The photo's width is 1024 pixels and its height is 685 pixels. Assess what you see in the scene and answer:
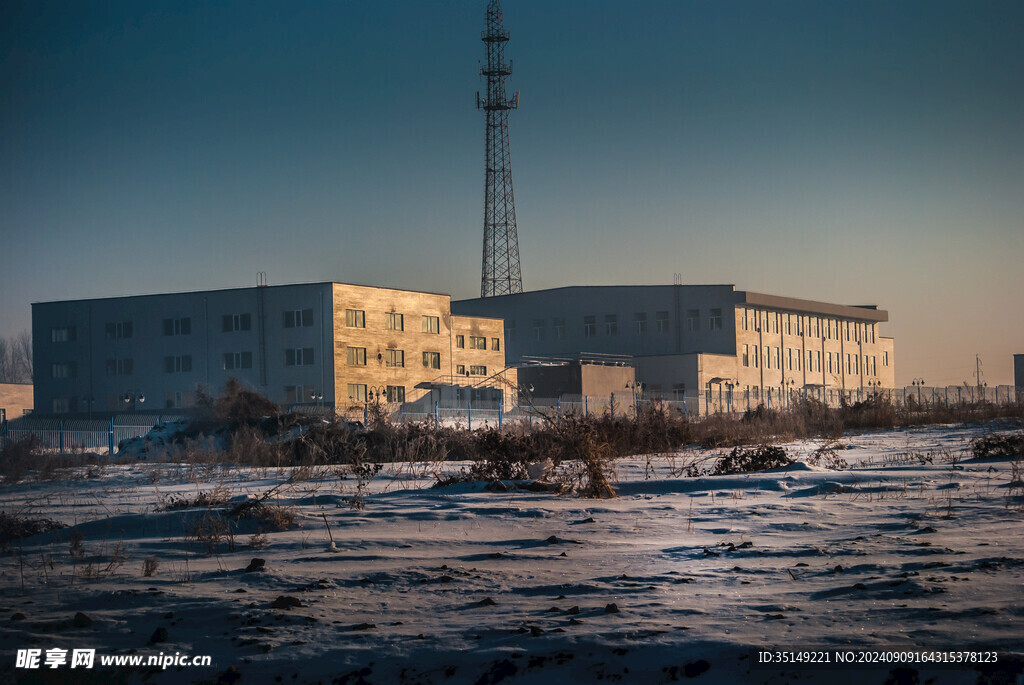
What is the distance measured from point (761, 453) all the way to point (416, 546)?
9.10 meters

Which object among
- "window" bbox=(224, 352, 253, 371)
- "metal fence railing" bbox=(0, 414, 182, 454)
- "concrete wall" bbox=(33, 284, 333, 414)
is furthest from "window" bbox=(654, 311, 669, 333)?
"metal fence railing" bbox=(0, 414, 182, 454)

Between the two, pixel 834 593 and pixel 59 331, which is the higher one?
pixel 59 331

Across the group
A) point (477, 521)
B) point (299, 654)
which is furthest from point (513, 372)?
point (299, 654)

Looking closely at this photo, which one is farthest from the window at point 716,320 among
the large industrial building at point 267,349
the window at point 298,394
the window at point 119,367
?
the window at point 119,367

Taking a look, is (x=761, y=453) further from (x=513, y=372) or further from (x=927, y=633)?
(x=513, y=372)

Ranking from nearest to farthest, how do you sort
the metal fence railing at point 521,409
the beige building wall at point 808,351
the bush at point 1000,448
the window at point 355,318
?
1. the bush at point 1000,448
2. the metal fence railing at point 521,409
3. the window at point 355,318
4. the beige building wall at point 808,351

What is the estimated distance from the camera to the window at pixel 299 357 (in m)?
61.1

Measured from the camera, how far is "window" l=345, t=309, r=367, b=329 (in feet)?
202

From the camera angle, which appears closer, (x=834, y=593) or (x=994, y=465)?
(x=834, y=593)

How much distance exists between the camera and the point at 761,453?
52.6 ft

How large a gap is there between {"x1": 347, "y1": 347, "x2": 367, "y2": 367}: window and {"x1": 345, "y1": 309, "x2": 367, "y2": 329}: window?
1.41 m

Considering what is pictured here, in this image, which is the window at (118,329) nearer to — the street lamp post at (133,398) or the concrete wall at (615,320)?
the street lamp post at (133,398)

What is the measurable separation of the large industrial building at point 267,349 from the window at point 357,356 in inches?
2.5

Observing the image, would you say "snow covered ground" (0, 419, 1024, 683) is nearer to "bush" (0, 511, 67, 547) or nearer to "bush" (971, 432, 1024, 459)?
"bush" (0, 511, 67, 547)
